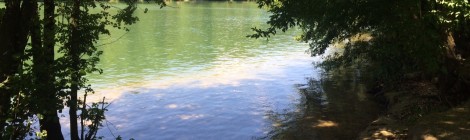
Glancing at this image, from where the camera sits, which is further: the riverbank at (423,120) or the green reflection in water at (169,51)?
the green reflection in water at (169,51)

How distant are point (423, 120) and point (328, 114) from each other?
6921 mm

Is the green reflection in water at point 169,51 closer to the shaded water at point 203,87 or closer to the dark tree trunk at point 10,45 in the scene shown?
the shaded water at point 203,87

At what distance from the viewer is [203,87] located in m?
30.2

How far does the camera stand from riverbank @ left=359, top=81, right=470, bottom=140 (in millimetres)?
13008

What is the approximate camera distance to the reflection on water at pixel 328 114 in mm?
18047

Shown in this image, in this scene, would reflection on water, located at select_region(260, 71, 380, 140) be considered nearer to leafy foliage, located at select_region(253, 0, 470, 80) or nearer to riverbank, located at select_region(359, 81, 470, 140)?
riverbank, located at select_region(359, 81, 470, 140)

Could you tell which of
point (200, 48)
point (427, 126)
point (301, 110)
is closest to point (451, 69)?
point (427, 126)

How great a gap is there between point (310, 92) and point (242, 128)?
30.3 ft

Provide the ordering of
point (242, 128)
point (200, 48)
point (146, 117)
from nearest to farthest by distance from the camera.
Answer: point (242, 128) → point (146, 117) → point (200, 48)

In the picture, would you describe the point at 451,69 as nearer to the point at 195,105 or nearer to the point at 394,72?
the point at 394,72

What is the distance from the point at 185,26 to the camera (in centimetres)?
7844

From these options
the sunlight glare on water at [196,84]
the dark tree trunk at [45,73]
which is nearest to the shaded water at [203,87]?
the sunlight glare on water at [196,84]

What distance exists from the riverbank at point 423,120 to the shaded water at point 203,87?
369 cm

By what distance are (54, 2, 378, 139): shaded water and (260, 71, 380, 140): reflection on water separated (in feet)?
0.51
